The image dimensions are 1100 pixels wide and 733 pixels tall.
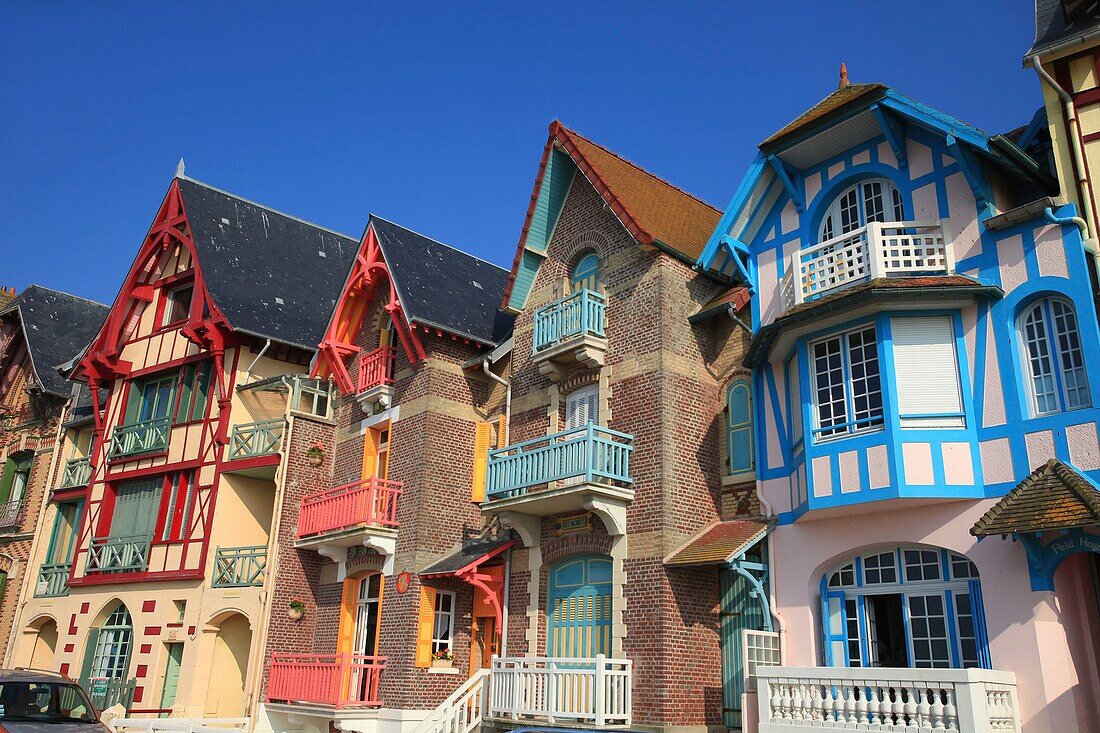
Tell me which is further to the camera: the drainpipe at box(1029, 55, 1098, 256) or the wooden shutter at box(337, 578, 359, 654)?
the wooden shutter at box(337, 578, 359, 654)

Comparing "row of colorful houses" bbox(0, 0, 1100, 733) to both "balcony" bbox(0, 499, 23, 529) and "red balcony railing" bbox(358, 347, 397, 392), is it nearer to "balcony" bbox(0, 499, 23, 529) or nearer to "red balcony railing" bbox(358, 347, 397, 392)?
"red balcony railing" bbox(358, 347, 397, 392)

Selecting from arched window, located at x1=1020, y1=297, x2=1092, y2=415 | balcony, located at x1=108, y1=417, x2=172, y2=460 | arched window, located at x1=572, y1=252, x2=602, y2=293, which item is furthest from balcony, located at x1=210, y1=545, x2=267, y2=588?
arched window, located at x1=1020, y1=297, x2=1092, y2=415

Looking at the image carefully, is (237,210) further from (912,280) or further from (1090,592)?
(1090,592)

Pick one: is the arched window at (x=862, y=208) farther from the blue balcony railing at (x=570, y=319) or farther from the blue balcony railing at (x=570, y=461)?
the blue balcony railing at (x=570, y=461)

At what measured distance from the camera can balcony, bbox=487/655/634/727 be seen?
555 inches

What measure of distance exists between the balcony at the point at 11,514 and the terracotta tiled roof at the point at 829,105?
2520cm

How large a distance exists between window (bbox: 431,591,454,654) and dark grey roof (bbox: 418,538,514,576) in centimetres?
71

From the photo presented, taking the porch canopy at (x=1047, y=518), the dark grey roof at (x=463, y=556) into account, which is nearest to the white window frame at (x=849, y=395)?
the porch canopy at (x=1047, y=518)

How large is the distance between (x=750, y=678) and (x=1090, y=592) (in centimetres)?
445

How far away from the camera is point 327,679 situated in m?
18.5

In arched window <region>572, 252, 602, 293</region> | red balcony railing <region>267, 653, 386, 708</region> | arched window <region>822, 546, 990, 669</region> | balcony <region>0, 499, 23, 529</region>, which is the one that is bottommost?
red balcony railing <region>267, 653, 386, 708</region>

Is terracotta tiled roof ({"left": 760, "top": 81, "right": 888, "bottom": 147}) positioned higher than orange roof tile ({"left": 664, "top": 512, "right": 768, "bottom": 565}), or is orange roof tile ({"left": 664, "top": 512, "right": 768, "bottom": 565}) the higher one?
terracotta tiled roof ({"left": 760, "top": 81, "right": 888, "bottom": 147})

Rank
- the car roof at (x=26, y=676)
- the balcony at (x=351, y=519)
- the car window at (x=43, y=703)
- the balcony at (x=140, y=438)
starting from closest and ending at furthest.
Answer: the car window at (x=43, y=703), the car roof at (x=26, y=676), the balcony at (x=351, y=519), the balcony at (x=140, y=438)

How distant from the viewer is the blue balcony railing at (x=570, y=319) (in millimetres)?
17078
